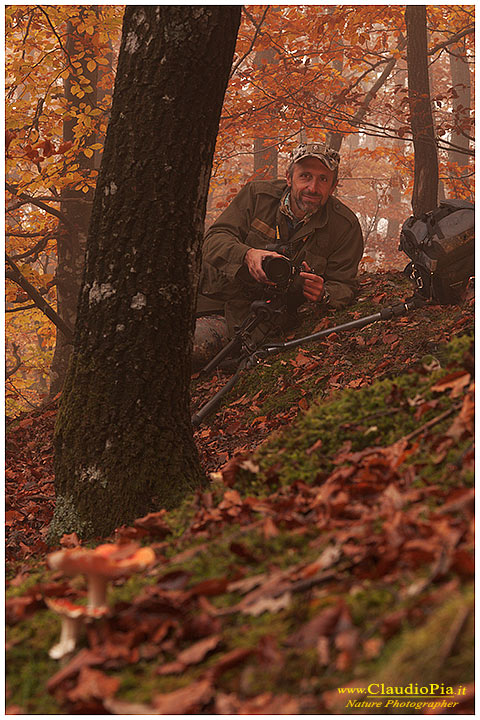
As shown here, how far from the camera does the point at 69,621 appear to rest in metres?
1.77

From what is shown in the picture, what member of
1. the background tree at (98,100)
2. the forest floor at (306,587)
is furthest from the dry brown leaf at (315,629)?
the background tree at (98,100)

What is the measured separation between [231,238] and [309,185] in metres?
1.12

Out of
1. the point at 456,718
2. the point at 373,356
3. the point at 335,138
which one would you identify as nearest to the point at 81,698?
the point at 456,718

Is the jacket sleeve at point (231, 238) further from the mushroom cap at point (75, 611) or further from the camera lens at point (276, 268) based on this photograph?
the mushroom cap at point (75, 611)

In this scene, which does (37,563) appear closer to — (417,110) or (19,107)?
(19,107)

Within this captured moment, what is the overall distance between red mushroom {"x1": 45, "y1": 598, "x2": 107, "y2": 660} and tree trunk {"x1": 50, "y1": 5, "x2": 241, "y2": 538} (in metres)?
1.70

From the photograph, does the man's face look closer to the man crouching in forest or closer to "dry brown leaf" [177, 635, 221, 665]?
the man crouching in forest

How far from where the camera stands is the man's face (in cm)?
655

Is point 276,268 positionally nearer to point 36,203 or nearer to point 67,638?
point 36,203

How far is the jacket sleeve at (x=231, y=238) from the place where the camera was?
6.27m

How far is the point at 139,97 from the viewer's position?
139 inches

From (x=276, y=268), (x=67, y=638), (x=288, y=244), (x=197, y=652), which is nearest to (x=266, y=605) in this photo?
(x=197, y=652)

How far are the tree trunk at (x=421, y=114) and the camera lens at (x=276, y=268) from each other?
3.17 meters

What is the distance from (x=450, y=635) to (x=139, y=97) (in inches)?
133
